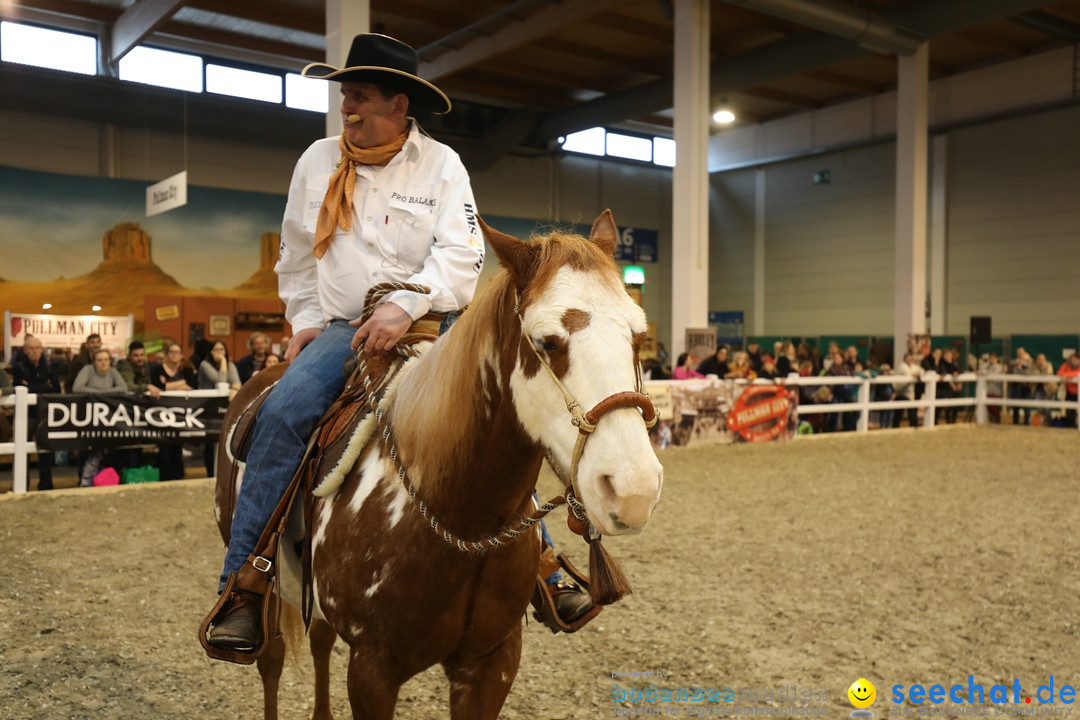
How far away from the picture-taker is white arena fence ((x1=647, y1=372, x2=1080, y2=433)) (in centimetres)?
1207

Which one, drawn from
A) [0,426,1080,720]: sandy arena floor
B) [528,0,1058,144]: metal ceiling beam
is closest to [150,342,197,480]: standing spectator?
[0,426,1080,720]: sandy arena floor

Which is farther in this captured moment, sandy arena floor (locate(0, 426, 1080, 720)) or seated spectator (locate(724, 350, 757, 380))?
seated spectator (locate(724, 350, 757, 380))

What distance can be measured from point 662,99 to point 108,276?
39.0 ft

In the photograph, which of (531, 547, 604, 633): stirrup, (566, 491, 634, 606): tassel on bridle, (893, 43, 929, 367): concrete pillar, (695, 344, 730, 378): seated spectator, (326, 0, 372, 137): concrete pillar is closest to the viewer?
(566, 491, 634, 606): tassel on bridle

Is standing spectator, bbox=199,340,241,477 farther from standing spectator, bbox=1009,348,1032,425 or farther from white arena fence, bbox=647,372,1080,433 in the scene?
standing spectator, bbox=1009,348,1032,425

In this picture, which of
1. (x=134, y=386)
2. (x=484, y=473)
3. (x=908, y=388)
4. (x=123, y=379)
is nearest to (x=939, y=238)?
(x=908, y=388)

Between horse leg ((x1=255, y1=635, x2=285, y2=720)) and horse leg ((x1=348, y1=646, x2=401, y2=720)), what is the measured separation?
3.45ft

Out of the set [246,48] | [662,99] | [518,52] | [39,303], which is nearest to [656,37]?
[662,99]

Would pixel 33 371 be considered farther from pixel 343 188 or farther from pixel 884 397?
pixel 884 397

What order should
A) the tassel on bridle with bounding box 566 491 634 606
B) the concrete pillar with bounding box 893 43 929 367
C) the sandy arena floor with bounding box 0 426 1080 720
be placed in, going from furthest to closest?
1. the concrete pillar with bounding box 893 43 929 367
2. the sandy arena floor with bounding box 0 426 1080 720
3. the tassel on bridle with bounding box 566 491 634 606

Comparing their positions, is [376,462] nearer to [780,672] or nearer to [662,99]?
[780,672]

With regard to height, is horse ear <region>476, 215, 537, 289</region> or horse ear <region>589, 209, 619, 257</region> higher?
horse ear <region>589, 209, 619, 257</region>
